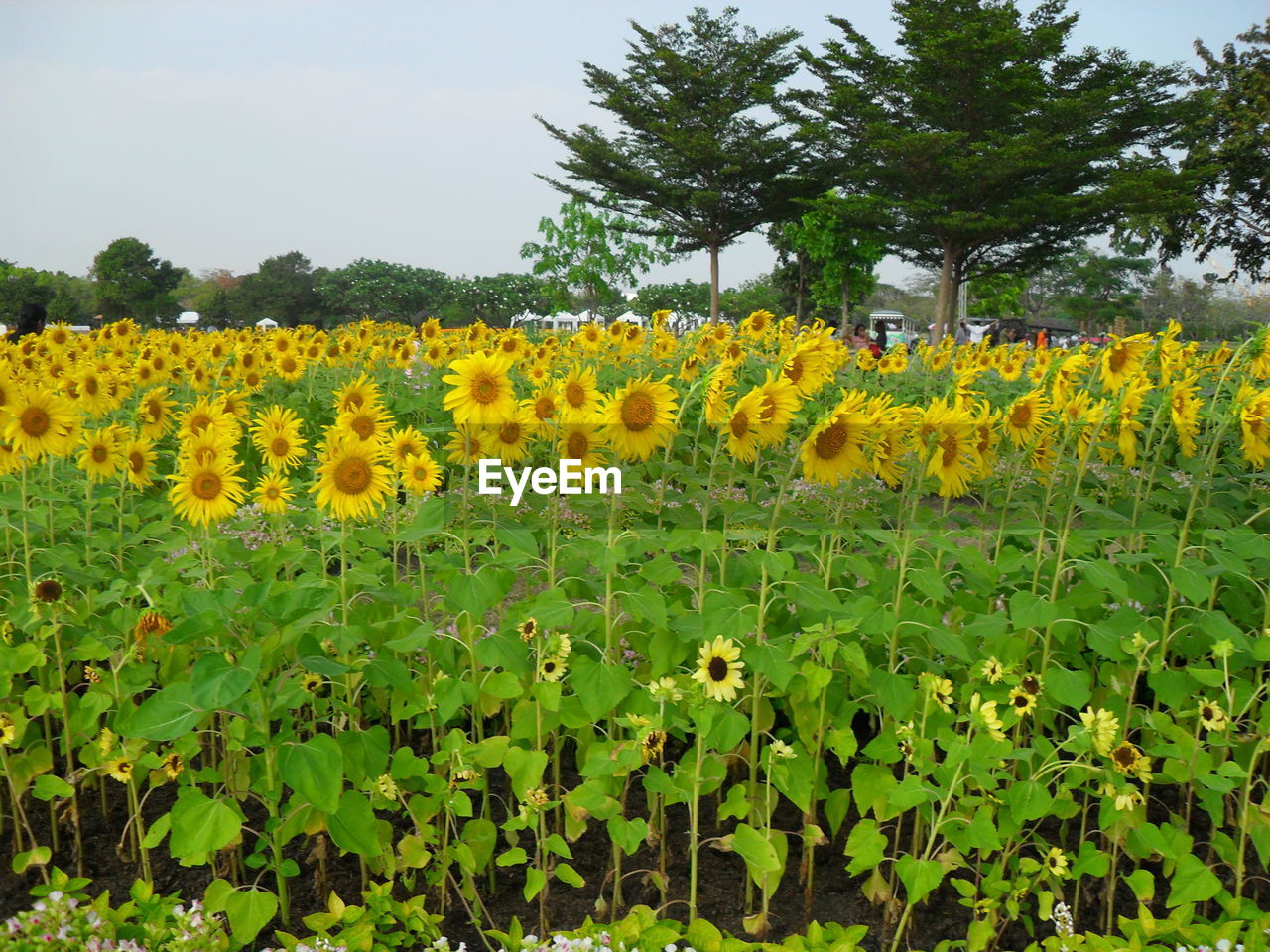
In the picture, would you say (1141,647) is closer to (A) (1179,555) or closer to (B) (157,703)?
(A) (1179,555)

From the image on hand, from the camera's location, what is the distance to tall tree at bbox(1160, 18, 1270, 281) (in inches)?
1398

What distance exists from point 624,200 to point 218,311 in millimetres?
49083

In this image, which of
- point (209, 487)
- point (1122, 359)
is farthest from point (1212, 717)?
point (209, 487)

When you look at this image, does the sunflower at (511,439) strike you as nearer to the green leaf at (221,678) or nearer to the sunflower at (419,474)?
the sunflower at (419,474)

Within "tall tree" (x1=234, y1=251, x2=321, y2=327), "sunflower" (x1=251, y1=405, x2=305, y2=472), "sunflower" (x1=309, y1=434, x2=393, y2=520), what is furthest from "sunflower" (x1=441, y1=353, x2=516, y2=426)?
"tall tree" (x1=234, y1=251, x2=321, y2=327)

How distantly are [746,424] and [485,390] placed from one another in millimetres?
702

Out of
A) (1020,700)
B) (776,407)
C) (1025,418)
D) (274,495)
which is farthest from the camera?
(1025,418)

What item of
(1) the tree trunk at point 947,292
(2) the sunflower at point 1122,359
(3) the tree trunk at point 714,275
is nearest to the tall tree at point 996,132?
(1) the tree trunk at point 947,292

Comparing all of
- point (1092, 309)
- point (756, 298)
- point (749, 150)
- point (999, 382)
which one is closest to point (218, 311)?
point (756, 298)

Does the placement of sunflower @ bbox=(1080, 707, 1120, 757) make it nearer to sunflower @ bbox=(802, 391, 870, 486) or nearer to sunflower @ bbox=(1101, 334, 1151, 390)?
sunflower @ bbox=(802, 391, 870, 486)

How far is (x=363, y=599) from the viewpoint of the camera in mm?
2984

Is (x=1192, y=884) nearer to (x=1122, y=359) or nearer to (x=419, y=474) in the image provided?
Result: (x=1122, y=359)

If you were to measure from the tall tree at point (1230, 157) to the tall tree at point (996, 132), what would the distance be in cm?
124

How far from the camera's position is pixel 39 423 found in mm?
3193
